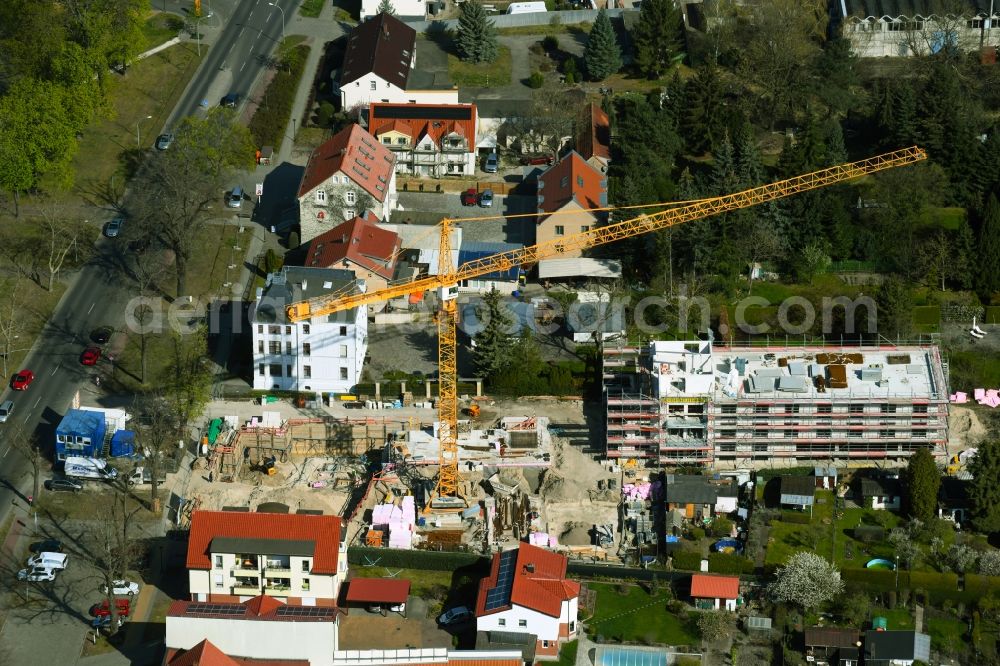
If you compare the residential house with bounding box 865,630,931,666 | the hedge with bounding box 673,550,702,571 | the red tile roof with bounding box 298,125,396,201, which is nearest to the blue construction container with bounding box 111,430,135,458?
the red tile roof with bounding box 298,125,396,201

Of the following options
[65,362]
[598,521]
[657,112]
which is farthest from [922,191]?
[65,362]

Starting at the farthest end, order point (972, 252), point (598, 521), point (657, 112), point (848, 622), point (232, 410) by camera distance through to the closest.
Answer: point (657, 112), point (972, 252), point (232, 410), point (598, 521), point (848, 622)

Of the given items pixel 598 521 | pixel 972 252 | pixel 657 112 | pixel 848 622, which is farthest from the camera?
pixel 657 112

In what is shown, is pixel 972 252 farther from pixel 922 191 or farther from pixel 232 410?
pixel 232 410

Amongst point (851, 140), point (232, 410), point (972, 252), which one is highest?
point (851, 140)

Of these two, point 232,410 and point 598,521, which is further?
point 232,410

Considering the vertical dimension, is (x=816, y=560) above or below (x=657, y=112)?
below

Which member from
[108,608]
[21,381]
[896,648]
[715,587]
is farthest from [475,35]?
[896,648]
